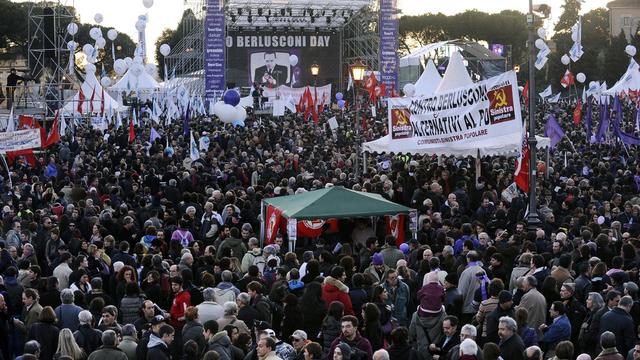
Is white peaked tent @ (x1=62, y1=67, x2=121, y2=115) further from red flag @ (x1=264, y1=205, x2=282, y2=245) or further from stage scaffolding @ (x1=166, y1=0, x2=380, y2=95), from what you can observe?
red flag @ (x1=264, y1=205, x2=282, y2=245)

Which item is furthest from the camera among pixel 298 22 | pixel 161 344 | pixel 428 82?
pixel 298 22

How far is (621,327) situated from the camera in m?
9.02

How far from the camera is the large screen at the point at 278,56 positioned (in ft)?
206

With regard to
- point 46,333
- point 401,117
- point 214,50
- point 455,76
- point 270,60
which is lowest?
point 46,333

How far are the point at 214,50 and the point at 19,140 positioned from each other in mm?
28841

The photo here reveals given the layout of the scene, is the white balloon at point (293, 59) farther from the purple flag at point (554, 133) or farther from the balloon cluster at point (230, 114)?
the purple flag at point (554, 133)

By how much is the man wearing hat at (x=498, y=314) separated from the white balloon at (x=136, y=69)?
40.2 meters

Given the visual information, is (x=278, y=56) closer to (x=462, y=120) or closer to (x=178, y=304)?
(x=462, y=120)

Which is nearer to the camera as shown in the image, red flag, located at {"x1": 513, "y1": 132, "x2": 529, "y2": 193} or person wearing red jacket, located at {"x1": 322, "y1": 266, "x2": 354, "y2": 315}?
person wearing red jacket, located at {"x1": 322, "y1": 266, "x2": 354, "y2": 315}

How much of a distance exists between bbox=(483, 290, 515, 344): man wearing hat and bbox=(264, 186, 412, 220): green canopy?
5313 millimetres

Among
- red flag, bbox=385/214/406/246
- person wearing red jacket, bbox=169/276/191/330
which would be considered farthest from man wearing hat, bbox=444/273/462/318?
red flag, bbox=385/214/406/246

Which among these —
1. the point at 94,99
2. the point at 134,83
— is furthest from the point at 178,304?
the point at 134,83

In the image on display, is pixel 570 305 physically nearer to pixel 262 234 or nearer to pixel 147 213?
pixel 262 234

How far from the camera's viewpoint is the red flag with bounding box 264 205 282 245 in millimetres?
15273
